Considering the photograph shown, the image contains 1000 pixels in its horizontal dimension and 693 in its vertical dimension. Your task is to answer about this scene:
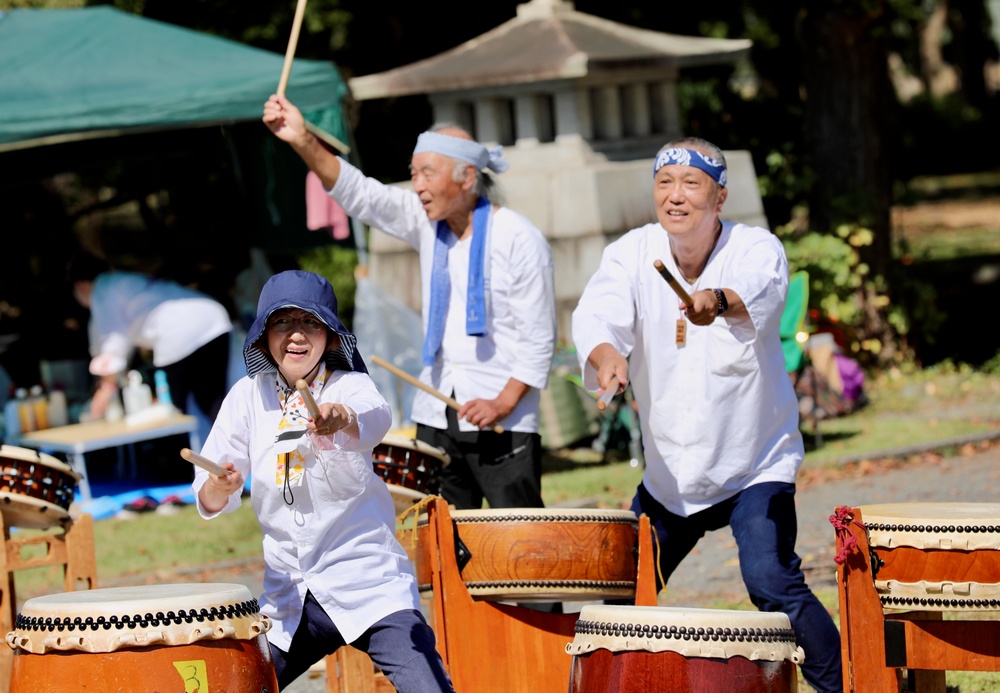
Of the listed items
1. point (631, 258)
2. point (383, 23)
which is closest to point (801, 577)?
point (631, 258)

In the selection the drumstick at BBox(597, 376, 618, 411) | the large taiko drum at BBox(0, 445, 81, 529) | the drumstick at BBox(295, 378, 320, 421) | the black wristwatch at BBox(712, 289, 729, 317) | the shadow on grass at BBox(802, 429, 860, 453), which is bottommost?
the shadow on grass at BBox(802, 429, 860, 453)

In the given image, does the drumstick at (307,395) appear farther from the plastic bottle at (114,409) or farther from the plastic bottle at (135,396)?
the plastic bottle at (114,409)

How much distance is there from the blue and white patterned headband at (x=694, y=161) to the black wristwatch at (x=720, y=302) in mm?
476

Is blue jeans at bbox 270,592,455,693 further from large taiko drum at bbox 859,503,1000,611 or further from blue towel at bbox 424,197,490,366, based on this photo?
blue towel at bbox 424,197,490,366

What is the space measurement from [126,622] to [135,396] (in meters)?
7.49

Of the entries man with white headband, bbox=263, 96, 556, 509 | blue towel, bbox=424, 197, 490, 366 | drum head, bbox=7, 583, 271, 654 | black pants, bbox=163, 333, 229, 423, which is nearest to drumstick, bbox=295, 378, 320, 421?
drum head, bbox=7, 583, 271, 654

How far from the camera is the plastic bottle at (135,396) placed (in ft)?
35.7

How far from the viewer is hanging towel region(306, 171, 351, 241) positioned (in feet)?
34.6

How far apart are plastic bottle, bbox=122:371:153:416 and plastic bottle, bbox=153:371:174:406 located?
116mm

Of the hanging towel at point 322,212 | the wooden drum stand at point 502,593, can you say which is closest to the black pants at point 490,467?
the wooden drum stand at point 502,593

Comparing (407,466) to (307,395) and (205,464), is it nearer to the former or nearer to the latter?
(205,464)

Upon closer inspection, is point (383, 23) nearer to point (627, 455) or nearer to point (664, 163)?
point (627, 455)

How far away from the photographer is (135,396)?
1090 cm

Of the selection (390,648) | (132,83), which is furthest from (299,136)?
(132,83)
